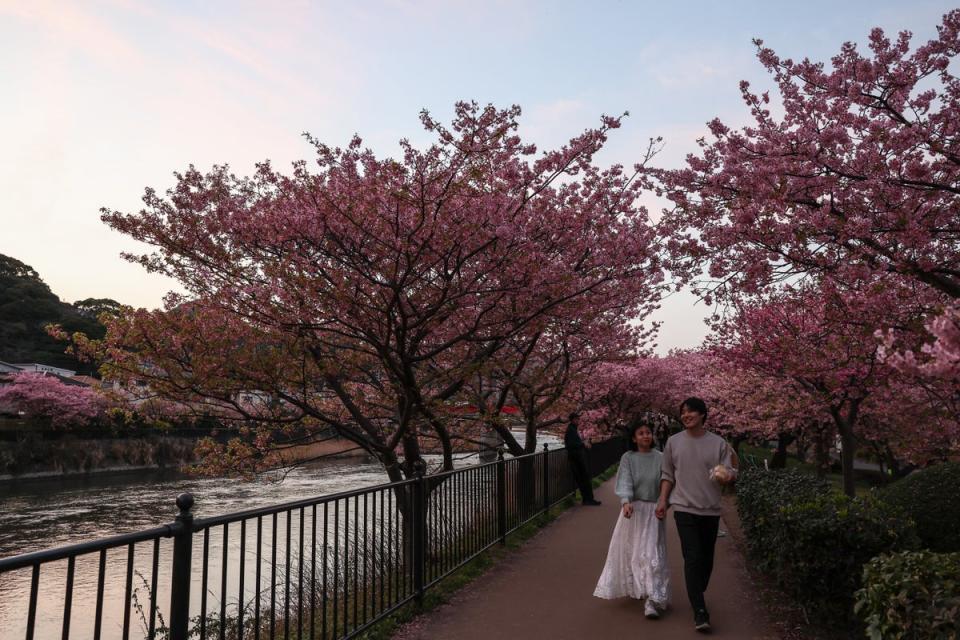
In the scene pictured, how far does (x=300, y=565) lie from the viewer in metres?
5.05

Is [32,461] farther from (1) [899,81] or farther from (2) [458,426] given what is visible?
(1) [899,81]

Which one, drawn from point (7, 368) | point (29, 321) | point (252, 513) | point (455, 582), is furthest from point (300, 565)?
point (29, 321)

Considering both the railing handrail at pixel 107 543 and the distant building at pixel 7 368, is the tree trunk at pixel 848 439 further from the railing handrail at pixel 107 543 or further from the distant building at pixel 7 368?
the distant building at pixel 7 368

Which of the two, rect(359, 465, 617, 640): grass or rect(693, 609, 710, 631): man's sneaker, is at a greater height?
rect(693, 609, 710, 631): man's sneaker

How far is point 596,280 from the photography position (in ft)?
29.9

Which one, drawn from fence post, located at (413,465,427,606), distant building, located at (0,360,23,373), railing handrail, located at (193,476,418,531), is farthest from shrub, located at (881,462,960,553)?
distant building, located at (0,360,23,373)

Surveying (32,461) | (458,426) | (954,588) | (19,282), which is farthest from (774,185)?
(19,282)

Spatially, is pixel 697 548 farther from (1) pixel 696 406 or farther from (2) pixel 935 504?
(2) pixel 935 504

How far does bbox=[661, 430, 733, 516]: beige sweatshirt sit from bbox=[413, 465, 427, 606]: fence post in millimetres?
2235

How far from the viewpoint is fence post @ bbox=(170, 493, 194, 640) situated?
3.27 metres

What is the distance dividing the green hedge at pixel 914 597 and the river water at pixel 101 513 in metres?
5.09

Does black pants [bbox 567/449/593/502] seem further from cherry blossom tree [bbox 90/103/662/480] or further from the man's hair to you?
the man's hair

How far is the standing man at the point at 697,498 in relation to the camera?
17.4 ft

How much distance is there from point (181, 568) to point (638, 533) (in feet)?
13.2
